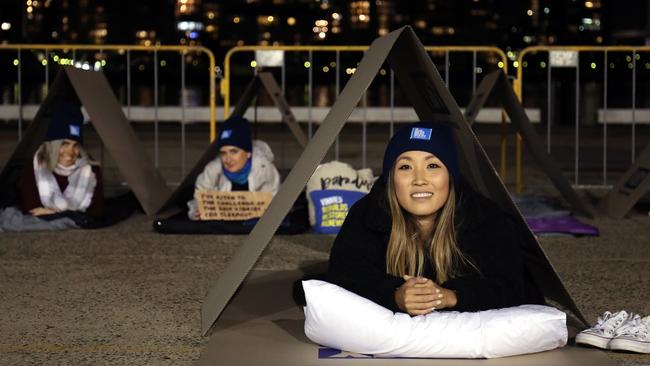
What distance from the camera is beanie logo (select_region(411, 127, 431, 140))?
579 centimetres

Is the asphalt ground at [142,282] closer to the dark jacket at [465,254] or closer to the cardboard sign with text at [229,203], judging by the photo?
the cardboard sign with text at [229,203]

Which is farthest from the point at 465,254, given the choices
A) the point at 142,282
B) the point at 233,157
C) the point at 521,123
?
the point at 521,123

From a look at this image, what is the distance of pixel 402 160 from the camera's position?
230 inches

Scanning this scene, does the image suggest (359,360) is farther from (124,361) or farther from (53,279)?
(53,279)

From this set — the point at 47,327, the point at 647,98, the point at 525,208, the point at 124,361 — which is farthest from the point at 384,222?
the point at 647,98

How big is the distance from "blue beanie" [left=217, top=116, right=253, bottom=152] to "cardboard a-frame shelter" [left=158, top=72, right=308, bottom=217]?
2.21 feet

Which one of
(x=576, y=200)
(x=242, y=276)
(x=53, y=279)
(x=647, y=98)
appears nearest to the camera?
(x=242, y=276)

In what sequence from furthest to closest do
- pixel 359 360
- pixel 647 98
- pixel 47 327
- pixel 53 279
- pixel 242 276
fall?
pixel 647 98 → pixel 53 279 → pixel 47 327 → pixel 242 276 → pixel 359 360

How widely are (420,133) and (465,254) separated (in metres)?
0.62

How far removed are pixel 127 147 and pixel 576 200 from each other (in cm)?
408

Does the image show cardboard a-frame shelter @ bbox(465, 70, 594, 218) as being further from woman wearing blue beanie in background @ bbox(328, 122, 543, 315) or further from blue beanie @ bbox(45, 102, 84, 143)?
woman wearing blue beanie in background @ bbox(328, 122, 543, 315)

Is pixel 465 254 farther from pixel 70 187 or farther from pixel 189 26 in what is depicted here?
pixel 189 26

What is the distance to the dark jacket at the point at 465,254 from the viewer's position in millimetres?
5836

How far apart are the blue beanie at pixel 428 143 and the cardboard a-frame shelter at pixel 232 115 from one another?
525 centimetres
